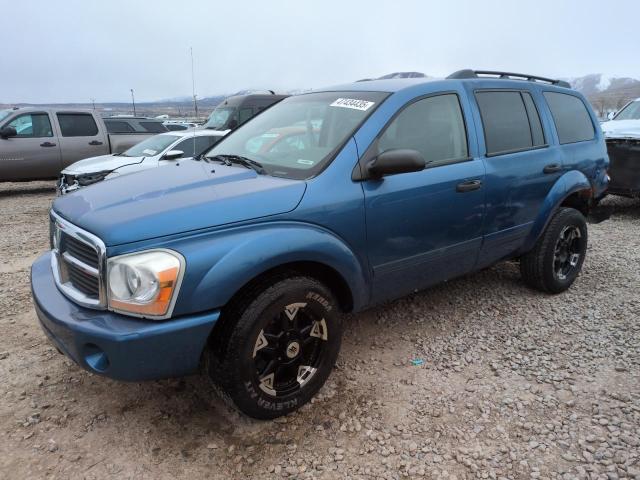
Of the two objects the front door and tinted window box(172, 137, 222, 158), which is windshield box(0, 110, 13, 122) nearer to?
tinted window box(172, 137, 222, 158)

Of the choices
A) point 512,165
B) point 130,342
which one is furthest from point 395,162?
point 130,342

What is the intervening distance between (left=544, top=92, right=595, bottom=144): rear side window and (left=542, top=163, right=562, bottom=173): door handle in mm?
276

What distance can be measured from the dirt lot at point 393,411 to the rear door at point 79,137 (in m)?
7.39

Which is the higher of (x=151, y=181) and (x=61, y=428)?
(x=151, y=181)

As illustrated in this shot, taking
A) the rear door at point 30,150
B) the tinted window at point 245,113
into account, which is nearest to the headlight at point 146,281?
the rear door at point 30,150

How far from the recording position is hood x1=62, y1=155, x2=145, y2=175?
7886mm

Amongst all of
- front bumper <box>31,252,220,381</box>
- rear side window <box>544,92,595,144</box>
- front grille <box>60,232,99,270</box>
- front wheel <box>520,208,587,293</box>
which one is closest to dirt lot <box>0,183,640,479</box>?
front wheel <box>520,208,587,293</box>

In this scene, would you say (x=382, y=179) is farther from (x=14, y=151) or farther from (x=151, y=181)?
(x=14, y=151)

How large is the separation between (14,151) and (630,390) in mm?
10978

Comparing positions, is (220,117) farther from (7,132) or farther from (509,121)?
(509,121)

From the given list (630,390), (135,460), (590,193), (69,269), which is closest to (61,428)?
(135,460)

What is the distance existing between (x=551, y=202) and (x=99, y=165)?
7111mm

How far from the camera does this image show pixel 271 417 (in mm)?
2559

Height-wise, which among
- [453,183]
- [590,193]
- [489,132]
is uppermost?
[489,132]
